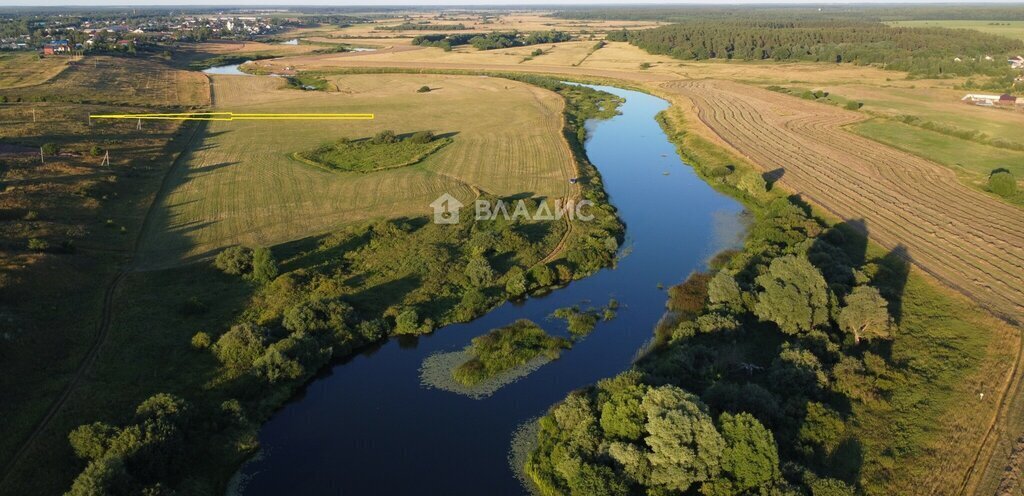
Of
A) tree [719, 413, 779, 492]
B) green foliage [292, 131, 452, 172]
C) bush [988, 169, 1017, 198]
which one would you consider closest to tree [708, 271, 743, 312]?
tree [719, 413, 779, 492]

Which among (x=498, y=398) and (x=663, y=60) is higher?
(x=663, y=60)

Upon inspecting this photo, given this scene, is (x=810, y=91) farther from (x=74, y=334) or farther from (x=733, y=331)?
(x=74, y=334)

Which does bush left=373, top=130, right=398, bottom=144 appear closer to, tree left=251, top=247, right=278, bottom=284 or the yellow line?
the yellow line

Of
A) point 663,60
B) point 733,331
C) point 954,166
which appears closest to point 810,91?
point 954,166

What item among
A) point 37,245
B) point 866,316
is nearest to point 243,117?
point 37,245

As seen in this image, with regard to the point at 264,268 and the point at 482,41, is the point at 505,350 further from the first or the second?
the point at 482,41

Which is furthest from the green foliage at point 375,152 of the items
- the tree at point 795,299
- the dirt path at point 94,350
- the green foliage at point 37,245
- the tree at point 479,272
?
the tree at point 795,299

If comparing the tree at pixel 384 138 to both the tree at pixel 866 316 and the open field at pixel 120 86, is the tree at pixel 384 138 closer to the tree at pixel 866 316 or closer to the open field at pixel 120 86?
the open field at pixel 120 86
